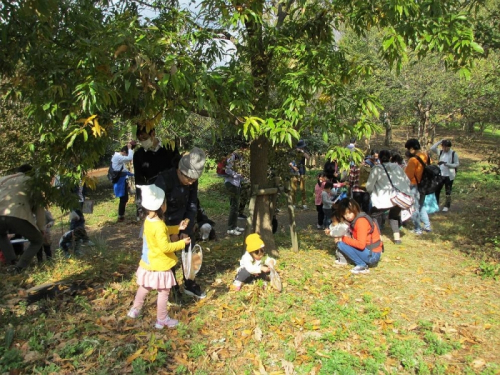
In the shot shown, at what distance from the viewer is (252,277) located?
5270 mm

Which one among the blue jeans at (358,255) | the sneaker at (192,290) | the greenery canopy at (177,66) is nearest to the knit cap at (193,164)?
the greenery canopy at (177,66)

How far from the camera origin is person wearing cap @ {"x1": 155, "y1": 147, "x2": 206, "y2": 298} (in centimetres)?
441

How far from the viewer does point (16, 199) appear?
5.48m

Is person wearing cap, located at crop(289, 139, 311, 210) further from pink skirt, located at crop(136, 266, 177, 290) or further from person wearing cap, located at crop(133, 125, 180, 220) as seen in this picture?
pink skirt, located at crop(136, 266, 177, 290)

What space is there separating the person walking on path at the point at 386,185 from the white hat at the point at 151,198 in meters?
4.17

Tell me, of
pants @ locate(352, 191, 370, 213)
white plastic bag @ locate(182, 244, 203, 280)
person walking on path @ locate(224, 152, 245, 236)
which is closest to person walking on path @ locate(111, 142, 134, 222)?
person walking on path @ locate(224, 152, 245, 236)

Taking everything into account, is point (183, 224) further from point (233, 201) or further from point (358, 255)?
point (233, 201)

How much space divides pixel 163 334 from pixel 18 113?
8.66m

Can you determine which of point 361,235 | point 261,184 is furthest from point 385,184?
point 261,184

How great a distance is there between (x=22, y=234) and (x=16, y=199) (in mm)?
463

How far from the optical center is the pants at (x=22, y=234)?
546 centimetres

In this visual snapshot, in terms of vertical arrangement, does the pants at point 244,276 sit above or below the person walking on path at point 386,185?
below

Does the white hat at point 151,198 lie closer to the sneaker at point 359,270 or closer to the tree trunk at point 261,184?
the tree trunk at point 261,184

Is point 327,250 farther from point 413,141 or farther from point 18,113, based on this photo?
point 18,113
